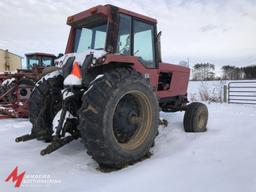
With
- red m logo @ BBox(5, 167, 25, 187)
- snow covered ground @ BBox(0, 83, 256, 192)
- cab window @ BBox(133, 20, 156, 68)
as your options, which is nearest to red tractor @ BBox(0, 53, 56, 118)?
snow covered ground @ BBox(0, 83, 256, 192)

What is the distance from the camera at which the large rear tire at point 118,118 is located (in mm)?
2527

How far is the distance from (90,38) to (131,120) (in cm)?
161

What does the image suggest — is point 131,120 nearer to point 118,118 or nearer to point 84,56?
point 118,118

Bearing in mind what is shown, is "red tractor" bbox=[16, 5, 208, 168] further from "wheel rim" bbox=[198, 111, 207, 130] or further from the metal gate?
the metal gate

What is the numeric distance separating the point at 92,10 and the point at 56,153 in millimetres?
2107

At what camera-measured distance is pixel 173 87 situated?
15.6 ft

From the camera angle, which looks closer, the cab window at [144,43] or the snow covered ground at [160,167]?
the snow covered ground at [160,167]

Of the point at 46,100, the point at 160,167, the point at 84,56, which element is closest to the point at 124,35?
the point at 84,56

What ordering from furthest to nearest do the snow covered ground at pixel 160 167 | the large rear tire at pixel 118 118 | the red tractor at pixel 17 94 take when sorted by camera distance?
the red tractor at pixel 17 94 → the large rear tire at pixel 118 118 → the snow covered ground at pixel 160 167

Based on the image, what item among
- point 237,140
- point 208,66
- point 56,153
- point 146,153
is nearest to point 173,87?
point 237,140

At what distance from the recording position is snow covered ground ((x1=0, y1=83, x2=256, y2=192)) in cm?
225

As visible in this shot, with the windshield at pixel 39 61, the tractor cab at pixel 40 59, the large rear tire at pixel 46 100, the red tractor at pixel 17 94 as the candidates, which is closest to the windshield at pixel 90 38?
the large rear tire at pixel 46 100

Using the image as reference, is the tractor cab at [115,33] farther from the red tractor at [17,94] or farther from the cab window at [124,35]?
the red tractor at [17,94]

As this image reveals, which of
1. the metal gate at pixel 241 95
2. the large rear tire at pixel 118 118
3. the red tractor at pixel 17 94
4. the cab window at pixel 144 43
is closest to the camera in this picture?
the large rear tire at pixel 118 118
